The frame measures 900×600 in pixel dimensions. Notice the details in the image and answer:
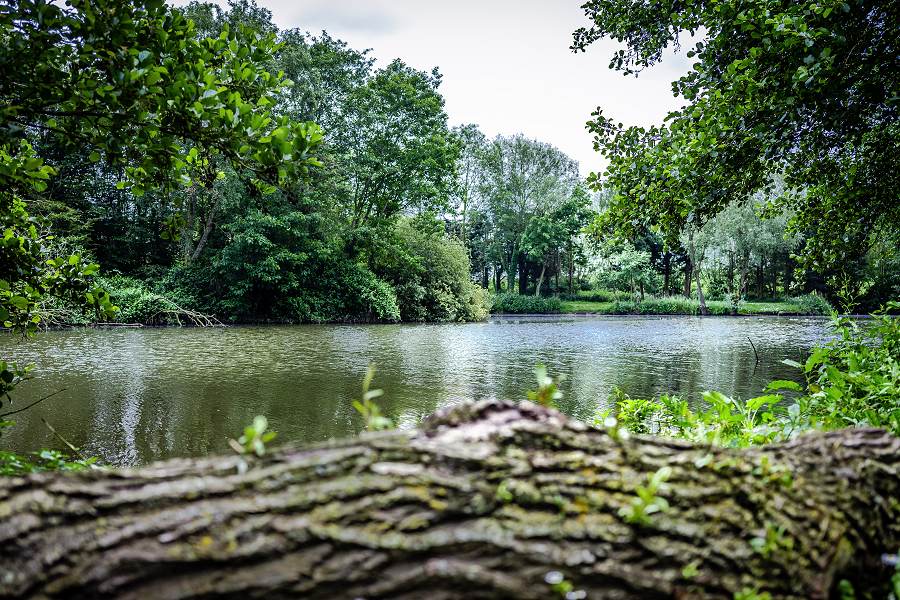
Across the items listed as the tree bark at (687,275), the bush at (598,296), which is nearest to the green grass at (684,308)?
the bush at (598,296)

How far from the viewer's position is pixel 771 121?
4.09m

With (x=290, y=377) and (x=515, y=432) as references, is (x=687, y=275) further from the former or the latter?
(x=515, y=432)

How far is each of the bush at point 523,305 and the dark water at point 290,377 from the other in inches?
960

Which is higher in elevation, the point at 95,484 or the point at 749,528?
the point at 95,484

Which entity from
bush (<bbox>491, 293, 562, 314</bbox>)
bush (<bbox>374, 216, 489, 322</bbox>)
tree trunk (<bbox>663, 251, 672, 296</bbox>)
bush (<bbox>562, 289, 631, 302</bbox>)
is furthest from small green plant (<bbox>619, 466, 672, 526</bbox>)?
tree trunk (<bbox>663, 251, 672, 296</bbox>)

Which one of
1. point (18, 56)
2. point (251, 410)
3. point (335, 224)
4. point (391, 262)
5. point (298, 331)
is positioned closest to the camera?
point (18, 56)

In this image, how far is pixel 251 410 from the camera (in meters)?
7.03

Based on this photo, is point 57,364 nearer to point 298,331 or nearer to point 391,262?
point 298,331

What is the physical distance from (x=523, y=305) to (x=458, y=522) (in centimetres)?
4152

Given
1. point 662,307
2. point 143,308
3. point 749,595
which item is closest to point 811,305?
point 662,307

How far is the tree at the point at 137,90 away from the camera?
7.30 ft

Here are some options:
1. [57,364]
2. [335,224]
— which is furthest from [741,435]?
[335,224]

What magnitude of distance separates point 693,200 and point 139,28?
4631 mm

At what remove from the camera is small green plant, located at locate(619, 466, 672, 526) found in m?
1.15
